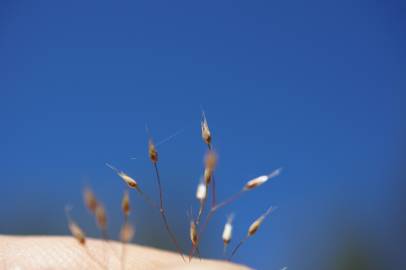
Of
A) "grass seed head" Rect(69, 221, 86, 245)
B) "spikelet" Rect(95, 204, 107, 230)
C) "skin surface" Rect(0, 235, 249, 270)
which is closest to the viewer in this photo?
"spikelet" Rect(95, 204, 107, 230)

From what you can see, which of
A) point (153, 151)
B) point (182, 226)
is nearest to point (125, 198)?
point (153, 151)

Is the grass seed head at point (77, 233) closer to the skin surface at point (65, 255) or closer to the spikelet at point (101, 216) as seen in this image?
the spikelet at point (101, 216)

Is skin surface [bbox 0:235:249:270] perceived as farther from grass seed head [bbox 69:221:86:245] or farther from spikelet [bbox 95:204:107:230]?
spikelet [bbox 95:204:107:230]

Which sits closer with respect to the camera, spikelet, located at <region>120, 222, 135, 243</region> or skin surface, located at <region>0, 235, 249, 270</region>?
spikelet, located at <region>120, 222, 135, 243</region>

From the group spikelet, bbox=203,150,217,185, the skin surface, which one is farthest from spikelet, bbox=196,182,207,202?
the skin surface

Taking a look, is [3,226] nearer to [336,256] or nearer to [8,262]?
[336,256]

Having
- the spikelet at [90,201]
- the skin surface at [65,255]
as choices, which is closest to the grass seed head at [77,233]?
the spikelet at [90,201]
